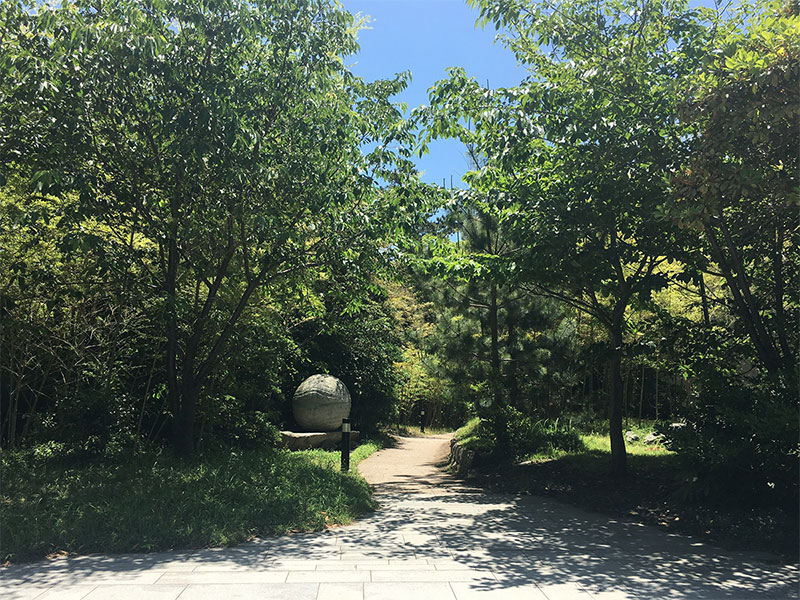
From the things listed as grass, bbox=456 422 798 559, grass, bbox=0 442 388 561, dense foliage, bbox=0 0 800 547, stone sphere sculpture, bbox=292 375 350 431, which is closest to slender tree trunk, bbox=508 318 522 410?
grass, bbox=456 422 798 559

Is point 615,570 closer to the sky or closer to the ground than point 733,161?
closer to the ground

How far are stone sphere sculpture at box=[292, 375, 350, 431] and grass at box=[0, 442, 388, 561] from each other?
204 inches

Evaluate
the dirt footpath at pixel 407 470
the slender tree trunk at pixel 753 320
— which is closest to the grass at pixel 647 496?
the dirt footpath at pixel 407 470

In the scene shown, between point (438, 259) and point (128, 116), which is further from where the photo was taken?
point (438, 259)

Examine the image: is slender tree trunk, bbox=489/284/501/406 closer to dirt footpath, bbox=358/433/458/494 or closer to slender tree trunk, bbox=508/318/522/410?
slender tree trunk, bbox=508/318/522/410

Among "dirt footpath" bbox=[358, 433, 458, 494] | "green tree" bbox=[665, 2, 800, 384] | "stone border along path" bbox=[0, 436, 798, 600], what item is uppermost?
"green tree" bbox=[665, 2, 800, 384]

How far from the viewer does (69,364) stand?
8695mm

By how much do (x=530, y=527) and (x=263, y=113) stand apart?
592 cm

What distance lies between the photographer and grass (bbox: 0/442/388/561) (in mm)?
5086

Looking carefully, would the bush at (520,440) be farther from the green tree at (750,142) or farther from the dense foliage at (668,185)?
the green tree at (750,142)

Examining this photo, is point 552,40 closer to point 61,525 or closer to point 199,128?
point 199,128

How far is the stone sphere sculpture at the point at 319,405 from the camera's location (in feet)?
46.6

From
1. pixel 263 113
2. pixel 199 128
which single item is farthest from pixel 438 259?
pixel 199 128

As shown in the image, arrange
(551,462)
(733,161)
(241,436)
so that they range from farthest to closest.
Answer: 1. (241,436)
2. (551,462)
3. (733,161)
